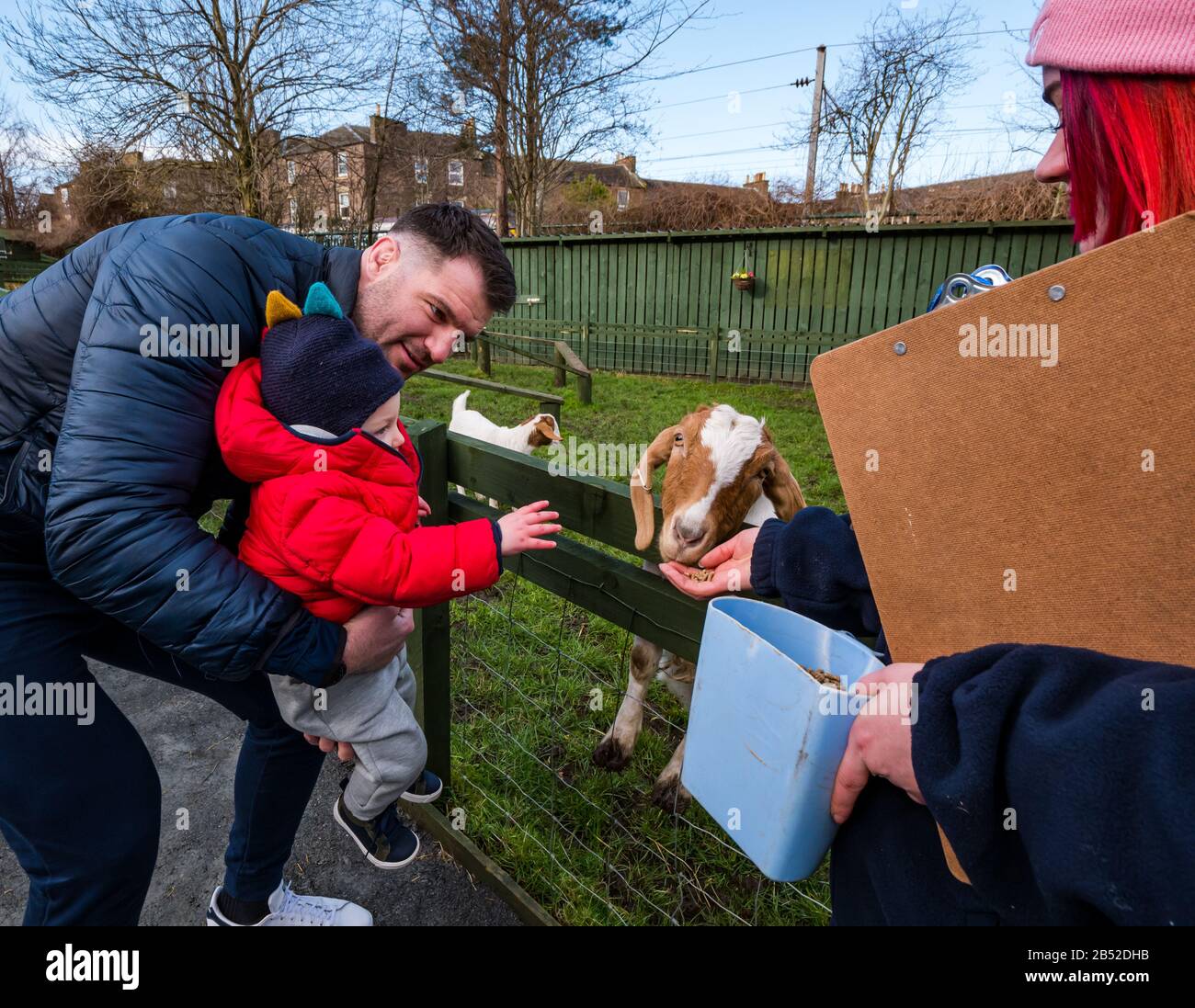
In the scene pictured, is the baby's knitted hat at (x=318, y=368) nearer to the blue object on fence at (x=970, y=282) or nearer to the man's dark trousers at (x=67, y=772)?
the man's dark trousers at (x=67, y=772)

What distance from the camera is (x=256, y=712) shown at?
1.89 meters

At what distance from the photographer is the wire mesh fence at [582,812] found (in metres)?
2.55

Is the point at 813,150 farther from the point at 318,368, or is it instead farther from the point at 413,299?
the point at 318,368

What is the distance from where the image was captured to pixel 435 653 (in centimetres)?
277

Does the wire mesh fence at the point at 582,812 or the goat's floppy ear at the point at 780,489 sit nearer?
the wire mesh fence at the point at 582,812

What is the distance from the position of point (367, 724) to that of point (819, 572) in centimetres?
120

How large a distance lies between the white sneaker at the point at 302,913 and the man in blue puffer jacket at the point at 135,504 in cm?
60

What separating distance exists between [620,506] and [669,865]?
165 centimetres

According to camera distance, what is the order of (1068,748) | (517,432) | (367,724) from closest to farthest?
(1068,748)
(367,724)
(517,432)

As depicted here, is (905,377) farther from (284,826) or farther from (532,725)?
(532,725)
